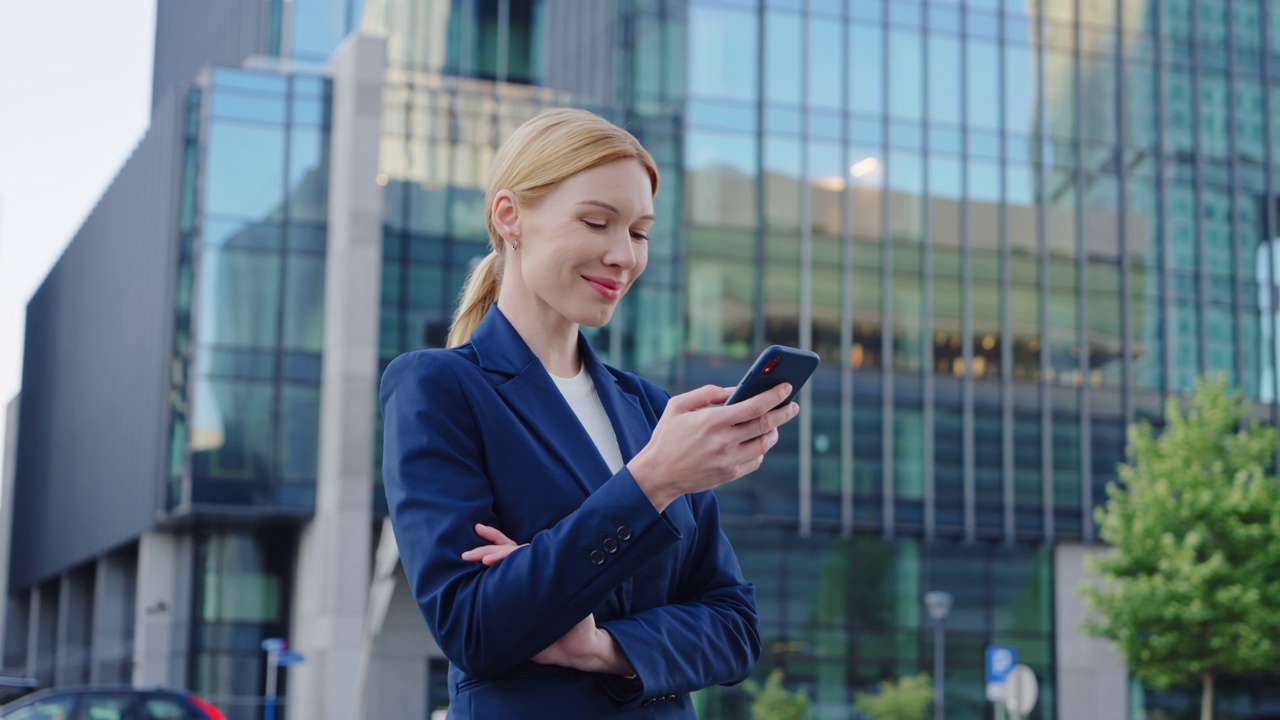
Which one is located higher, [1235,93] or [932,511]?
[1235,93]

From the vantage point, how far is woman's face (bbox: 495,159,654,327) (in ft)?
7.68

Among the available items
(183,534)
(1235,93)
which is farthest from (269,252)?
(1235,93)

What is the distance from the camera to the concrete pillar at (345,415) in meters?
39.3

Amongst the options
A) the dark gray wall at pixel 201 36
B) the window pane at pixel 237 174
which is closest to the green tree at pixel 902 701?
the window pane at pixel 237 174

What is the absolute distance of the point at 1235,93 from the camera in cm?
4419

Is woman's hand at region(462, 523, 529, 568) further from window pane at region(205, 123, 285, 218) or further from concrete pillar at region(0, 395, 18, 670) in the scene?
concrete pillar at region(0, 395, 18, 670)

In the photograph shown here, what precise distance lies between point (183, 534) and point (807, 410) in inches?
701

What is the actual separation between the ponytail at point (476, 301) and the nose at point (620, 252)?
0.36 metres

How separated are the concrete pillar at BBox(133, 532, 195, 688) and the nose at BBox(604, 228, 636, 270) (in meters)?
42.4

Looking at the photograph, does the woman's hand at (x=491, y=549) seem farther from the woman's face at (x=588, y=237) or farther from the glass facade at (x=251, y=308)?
the glass facade at (x=251, y=308)

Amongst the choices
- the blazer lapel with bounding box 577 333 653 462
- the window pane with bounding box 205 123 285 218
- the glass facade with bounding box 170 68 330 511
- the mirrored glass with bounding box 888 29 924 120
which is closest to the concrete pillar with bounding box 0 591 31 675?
the glass facade with bounding box 170 68 330 511

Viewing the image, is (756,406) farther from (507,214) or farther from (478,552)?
(507,214)

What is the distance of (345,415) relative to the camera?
40.2 m

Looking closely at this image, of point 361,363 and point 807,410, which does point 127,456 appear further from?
point 807,410
